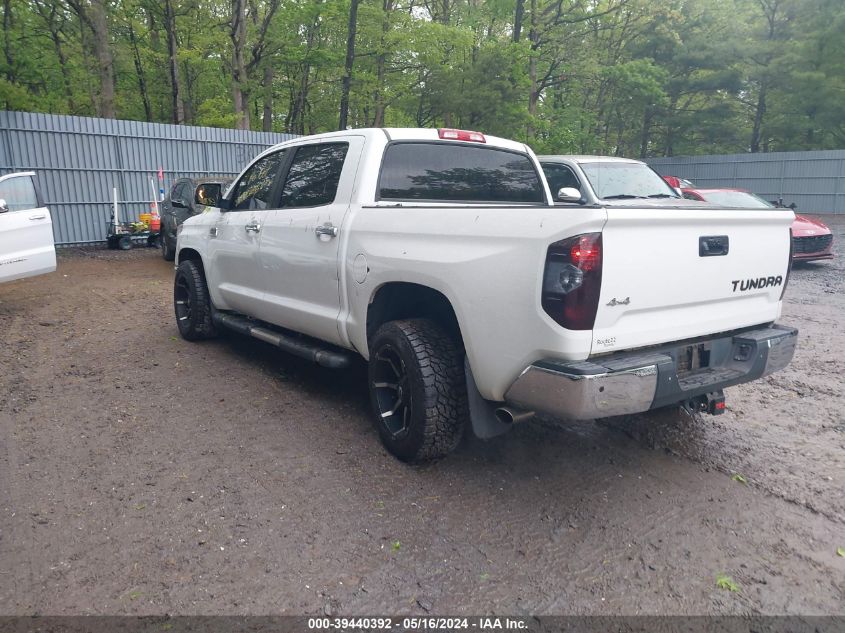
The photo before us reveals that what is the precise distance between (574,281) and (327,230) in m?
1.99

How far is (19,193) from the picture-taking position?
8.00 m

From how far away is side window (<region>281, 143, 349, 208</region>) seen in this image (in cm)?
449

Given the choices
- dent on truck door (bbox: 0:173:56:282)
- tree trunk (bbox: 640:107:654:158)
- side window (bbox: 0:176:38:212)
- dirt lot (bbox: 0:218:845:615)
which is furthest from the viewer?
tree trunk (bbox: 640:107:654:158)

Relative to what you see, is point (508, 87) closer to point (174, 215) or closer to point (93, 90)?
point (174, 215)

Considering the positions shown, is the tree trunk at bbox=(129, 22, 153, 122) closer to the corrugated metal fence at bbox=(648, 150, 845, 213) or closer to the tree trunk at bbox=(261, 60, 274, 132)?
the tree trunk at bbox=(261, 60, 274, 132)

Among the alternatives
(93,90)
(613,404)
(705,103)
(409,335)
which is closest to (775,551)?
(613,404)

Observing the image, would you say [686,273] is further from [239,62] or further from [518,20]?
[239,62]

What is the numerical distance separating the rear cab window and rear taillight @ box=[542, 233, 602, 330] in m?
1.74

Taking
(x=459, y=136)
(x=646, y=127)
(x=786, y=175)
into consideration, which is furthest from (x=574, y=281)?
(x=646, y=127)

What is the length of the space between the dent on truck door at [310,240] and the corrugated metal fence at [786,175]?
2255 cm

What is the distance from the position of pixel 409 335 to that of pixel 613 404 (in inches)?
48.3

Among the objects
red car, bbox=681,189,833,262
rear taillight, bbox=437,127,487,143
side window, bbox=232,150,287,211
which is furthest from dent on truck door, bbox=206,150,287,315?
red car, bbox=681,189,833,262

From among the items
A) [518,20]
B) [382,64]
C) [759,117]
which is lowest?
[759,117]

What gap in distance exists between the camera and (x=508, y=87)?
68.9ft
